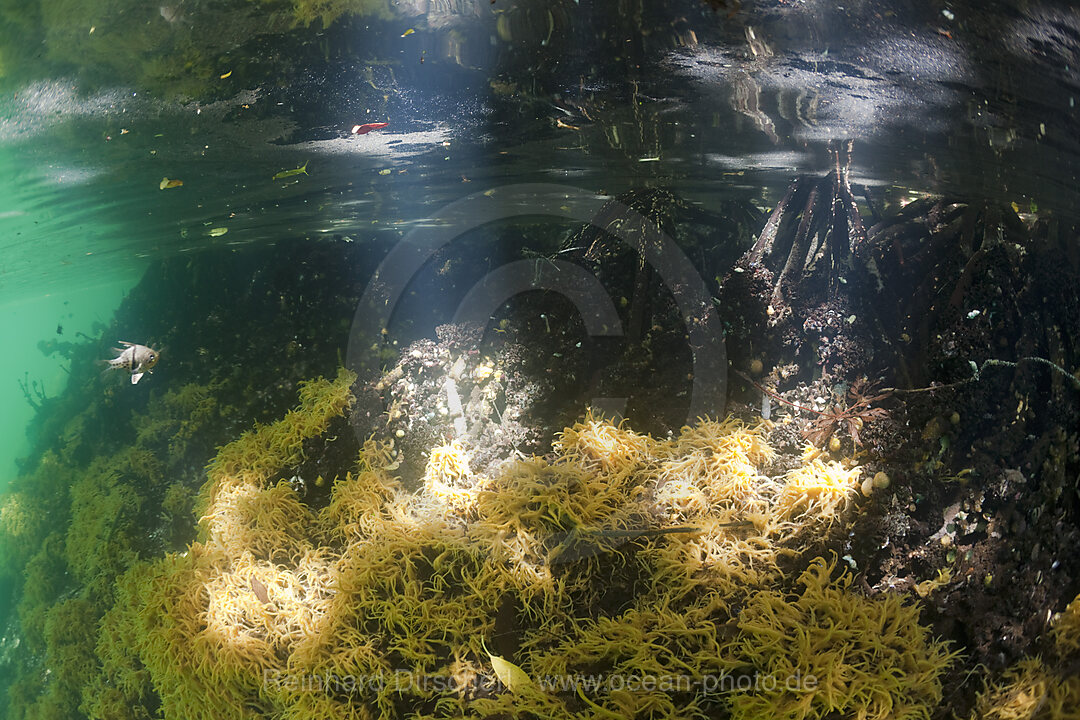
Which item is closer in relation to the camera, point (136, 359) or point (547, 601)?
point (547, 601)

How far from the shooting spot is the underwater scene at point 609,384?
164 centimetres

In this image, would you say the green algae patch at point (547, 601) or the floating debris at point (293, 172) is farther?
the floating debris at point (293, 172)

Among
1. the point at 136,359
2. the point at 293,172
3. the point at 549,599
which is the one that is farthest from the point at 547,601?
the point at 293,172

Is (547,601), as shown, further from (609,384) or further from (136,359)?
(136,359)

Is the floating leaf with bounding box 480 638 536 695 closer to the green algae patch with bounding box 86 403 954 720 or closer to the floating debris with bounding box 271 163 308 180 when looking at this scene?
the green algae patch with bounding box 86 403 954 720

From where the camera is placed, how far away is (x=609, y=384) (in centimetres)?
210

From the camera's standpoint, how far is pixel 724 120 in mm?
2348

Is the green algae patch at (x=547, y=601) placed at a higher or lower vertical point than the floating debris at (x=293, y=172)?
lower

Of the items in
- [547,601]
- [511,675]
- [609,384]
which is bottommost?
[511,675]

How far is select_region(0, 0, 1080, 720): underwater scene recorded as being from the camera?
164 centimetres

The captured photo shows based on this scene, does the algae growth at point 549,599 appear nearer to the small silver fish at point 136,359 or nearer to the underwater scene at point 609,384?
the underwater scene at point 609,384

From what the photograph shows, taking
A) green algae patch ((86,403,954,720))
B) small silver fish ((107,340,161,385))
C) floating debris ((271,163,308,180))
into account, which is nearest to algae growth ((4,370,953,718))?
green algae patch ((86,403,954,720))

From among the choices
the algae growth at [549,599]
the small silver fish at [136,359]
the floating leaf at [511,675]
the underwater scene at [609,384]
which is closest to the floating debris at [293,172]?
the underwater scene at [609,384]

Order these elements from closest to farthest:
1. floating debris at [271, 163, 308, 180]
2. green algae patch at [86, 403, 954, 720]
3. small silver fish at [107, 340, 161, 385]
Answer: green algae patch at [86, 403, 954, 720]
small silver fish at [107, 340, 161, 385]
floating debris at [271, 163, 308, 180]
